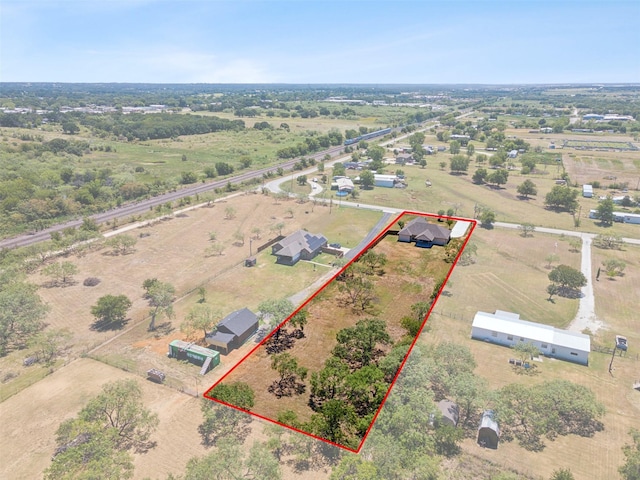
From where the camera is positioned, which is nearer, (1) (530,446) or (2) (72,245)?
(1) (530,446)

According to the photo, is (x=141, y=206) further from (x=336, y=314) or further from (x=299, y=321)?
(x=336, y=314)

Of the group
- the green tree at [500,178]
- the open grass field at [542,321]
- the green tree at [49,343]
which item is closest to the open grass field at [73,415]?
the green tree at [49,343]

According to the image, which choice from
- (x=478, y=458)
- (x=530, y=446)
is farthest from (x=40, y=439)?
(x=530, y=446)

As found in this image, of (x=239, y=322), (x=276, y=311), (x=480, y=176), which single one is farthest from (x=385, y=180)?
(x=239, y=322)

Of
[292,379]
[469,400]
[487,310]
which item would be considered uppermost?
[292,379]

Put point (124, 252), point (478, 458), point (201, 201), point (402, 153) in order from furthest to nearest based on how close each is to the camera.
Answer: point (402, 153)
point (201, 201)
point (124, 252)
point (478, 458)

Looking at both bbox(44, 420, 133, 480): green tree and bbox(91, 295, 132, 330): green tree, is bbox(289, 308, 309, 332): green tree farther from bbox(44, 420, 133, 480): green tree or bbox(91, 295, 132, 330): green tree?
bbox(91, 295, 132, 330): green tree

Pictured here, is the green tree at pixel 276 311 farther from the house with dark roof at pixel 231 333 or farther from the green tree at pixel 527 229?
the green tree at pixel 527 229

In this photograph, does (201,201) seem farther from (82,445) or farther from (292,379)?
(292,379)
